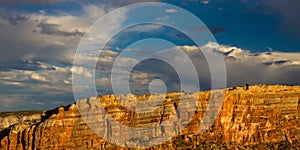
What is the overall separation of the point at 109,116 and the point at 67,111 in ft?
42.2

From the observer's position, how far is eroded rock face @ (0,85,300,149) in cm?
13875

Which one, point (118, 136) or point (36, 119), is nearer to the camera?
point (118, 136)

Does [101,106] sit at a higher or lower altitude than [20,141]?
higher

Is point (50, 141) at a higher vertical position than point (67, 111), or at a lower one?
lower

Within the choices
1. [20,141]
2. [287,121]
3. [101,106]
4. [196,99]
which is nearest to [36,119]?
[20,141]

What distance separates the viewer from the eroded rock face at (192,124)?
139 meters

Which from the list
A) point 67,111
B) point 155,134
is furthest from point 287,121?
point 67,111

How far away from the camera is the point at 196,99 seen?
476 feet

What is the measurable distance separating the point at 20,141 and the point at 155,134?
40886mm

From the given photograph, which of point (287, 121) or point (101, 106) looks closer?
point (101, 106)

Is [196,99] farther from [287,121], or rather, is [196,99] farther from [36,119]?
[36,119]

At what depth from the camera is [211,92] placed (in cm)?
14612

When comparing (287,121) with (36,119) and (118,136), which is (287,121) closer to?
(118,136)

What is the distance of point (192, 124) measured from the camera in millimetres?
146125
